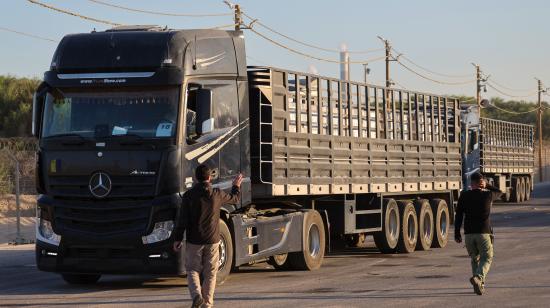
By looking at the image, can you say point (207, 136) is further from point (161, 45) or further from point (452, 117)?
point (452, 117)

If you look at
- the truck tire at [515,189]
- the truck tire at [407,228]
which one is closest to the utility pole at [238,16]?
the truck tire at [515,189]

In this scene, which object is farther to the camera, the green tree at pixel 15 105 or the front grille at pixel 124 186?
the green tree at pixel 15 105

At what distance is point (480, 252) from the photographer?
14258mm

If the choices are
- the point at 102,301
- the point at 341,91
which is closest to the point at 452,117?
the point at 341,91

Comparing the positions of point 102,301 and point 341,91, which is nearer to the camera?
point 102,301

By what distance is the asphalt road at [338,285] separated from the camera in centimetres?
1348

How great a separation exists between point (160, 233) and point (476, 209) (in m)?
4.21

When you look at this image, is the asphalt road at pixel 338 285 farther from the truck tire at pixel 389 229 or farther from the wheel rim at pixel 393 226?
the wheel rim at pixel 393 226

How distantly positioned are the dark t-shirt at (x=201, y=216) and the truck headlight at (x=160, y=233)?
2.32 m

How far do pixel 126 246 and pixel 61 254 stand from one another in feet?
Result: 3.16

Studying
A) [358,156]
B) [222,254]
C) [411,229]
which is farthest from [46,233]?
[411,229]

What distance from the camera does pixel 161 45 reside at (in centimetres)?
1482

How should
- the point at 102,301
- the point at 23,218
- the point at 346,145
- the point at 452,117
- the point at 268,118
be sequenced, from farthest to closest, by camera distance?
the point at 23,218
the point at 452,117
the point at 346,145
the point at 268,118
the point at 102,301

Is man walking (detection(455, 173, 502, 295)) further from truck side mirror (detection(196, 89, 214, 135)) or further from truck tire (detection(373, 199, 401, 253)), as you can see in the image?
truck tire (detection(373, 199, 401, 253))
